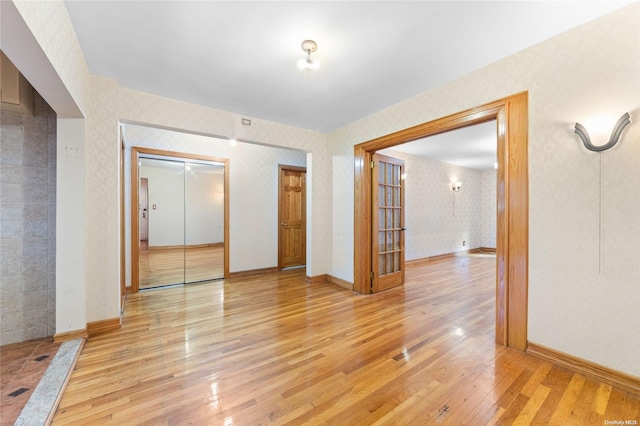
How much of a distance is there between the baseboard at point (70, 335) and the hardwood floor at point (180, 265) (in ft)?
5.75

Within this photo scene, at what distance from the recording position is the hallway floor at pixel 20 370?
61.7 inches

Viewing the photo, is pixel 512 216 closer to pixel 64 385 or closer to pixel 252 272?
pixel 64 385

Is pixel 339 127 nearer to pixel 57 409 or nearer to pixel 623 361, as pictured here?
pixel 623 361

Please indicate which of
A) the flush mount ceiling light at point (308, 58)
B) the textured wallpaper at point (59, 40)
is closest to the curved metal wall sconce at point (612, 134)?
the flush mount ceiling light at point (308, 58)

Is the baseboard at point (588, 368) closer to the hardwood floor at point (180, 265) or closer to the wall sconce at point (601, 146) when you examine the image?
the wall sconce at point (601, 146)

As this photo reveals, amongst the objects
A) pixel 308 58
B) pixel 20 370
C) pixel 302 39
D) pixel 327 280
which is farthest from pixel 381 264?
pixel 20 370

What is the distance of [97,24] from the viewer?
1.91 m

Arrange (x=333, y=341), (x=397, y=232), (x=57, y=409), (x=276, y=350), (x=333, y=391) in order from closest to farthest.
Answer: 1. (x=57, y=409)
2. (x=333, y=391)
3. (x=276, y=350)
4. (x=333, y=341)
5. (x=397, y=232)

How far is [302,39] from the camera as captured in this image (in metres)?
2.07

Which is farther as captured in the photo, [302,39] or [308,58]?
[308,58]

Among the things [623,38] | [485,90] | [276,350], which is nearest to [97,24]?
[276,350]

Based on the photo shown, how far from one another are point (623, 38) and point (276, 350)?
11.7 feet

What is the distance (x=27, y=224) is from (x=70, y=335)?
1121mm

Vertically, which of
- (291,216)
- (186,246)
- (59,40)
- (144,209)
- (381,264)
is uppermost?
(59,40)
